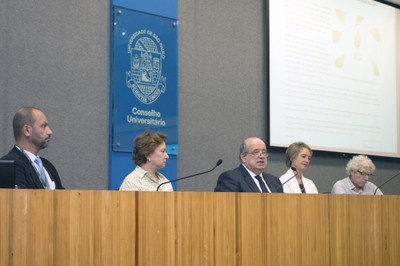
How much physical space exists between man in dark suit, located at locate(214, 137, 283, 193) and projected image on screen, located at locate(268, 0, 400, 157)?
Answer: 4.70ft

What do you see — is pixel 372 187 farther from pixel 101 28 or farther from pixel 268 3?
pixel 101 28

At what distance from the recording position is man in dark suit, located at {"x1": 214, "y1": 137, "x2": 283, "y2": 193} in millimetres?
4309

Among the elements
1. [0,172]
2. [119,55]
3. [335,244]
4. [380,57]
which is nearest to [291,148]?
[119,55]

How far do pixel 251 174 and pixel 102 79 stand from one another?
122cm

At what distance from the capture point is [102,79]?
4.84m

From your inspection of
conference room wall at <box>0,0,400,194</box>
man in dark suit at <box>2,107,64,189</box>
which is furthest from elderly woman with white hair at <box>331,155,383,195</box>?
man in dark suit at <box>2,107,64,189</box>

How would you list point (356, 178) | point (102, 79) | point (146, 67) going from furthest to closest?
point (356, 178) < point (146, 67) < point (102, 79)

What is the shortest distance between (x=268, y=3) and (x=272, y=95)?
782 mm

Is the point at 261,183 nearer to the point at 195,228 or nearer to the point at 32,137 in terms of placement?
the point at 32,137

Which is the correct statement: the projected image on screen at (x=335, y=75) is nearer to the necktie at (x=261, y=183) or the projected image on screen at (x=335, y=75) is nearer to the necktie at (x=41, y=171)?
the necktie at (x=261, y=183)

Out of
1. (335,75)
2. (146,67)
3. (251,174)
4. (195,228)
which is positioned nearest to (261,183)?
(251,174)

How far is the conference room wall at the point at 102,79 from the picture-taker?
4.44 metres

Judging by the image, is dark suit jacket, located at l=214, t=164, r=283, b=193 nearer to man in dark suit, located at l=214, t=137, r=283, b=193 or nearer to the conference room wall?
man in dark suit, located at l=214, t=137, r=283, b=193

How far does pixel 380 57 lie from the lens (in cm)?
719
